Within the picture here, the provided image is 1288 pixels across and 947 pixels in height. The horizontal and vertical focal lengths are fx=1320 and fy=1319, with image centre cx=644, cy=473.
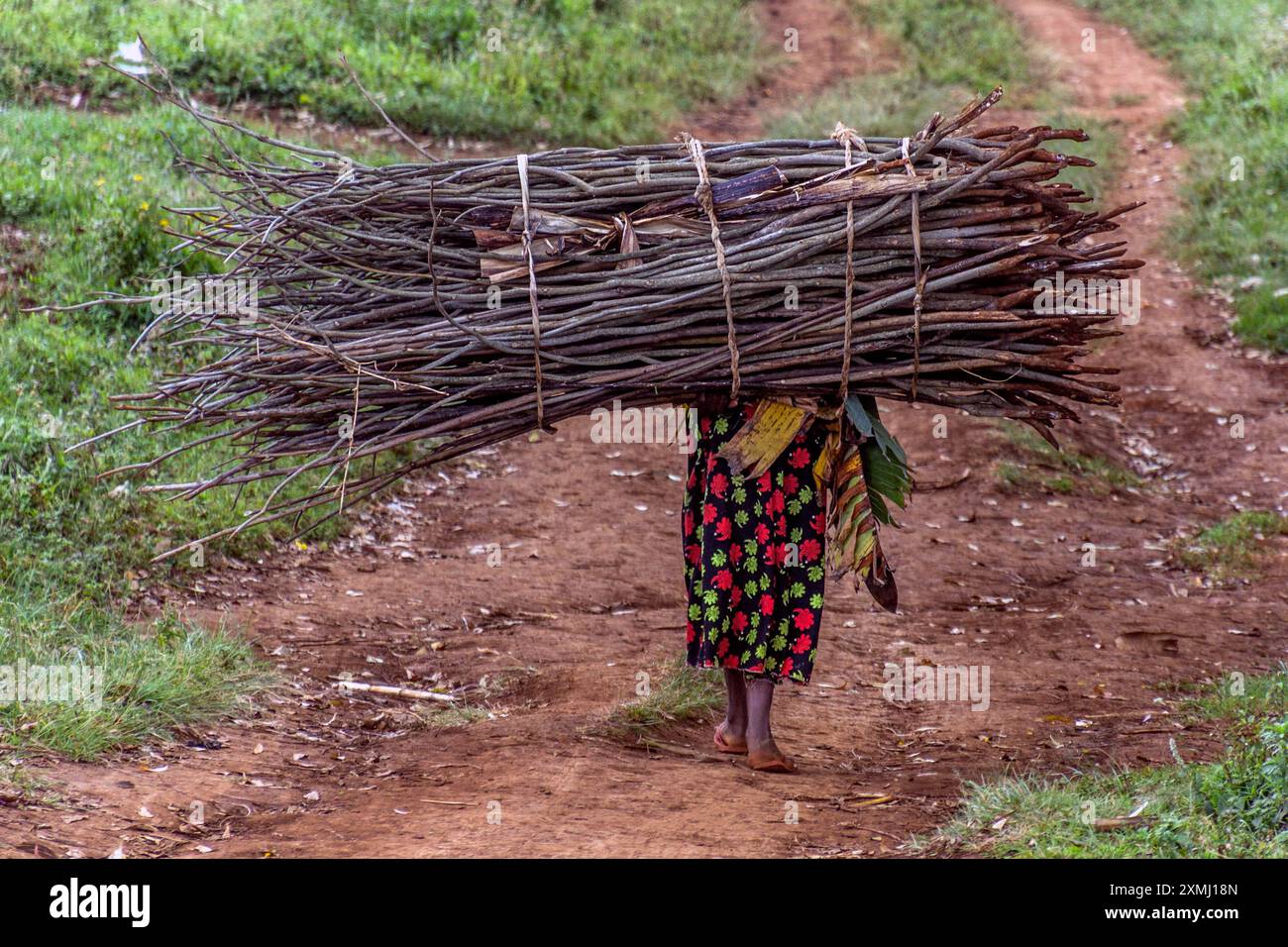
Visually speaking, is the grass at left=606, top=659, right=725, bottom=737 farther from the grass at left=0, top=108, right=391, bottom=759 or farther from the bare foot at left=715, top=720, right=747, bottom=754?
the grass at left=0, top=108, right=391, bottom=759

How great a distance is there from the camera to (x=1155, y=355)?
8.30 metres

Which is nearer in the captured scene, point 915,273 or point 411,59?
point 915,273

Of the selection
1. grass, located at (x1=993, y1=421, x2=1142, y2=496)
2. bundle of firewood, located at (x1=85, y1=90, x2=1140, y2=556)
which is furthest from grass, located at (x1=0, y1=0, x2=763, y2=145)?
bundle of firewood, located at (x1=85, y1=90, x2=1140, y2=556)

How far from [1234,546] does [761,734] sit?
3.36 m

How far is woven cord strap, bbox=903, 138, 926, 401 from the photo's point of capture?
11.2 ft

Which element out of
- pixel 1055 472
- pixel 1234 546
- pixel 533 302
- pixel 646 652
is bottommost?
pixel 646 652

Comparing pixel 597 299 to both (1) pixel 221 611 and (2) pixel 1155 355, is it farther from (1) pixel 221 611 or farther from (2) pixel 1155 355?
(2) pixel 1155 355

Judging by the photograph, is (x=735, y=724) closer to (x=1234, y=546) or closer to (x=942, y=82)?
(x=1234, y=546)

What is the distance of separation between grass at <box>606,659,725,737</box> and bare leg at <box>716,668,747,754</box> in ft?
0.91

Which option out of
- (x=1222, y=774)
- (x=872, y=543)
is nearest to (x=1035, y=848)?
(x=1222, y=774)

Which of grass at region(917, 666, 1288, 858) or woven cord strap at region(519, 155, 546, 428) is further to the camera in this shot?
woven cord strap at region(519, 155, 546, 428)

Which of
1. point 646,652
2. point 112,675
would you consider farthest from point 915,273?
point 112,675

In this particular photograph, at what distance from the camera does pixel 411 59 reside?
9.98 metres

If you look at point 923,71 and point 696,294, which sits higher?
point 923,71
